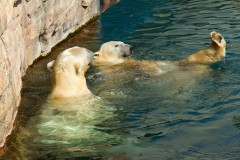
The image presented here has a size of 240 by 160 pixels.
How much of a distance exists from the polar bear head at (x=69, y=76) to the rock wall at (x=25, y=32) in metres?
0.56

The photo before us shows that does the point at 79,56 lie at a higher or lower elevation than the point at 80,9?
higher

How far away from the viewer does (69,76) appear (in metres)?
7.46

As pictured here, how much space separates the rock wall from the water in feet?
0.83

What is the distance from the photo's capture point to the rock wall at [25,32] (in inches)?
258

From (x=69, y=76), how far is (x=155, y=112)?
1.29 m

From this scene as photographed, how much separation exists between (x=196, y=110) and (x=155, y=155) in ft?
4.97

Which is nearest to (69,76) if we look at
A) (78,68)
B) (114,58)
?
(78,68)

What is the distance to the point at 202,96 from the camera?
25.2 feet

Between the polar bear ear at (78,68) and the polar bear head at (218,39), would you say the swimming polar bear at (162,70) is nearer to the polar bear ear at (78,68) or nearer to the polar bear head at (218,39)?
the polar bear head at (218,39)

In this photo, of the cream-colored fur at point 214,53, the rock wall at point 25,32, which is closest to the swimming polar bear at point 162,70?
the cream-colored fur at point 214,53

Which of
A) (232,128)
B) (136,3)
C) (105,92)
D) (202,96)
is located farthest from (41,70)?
(136,3)

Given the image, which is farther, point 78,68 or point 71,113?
point 78,68

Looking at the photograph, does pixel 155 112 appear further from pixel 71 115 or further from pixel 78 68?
pixel 78 68

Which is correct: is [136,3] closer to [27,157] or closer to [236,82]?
[236,82]
